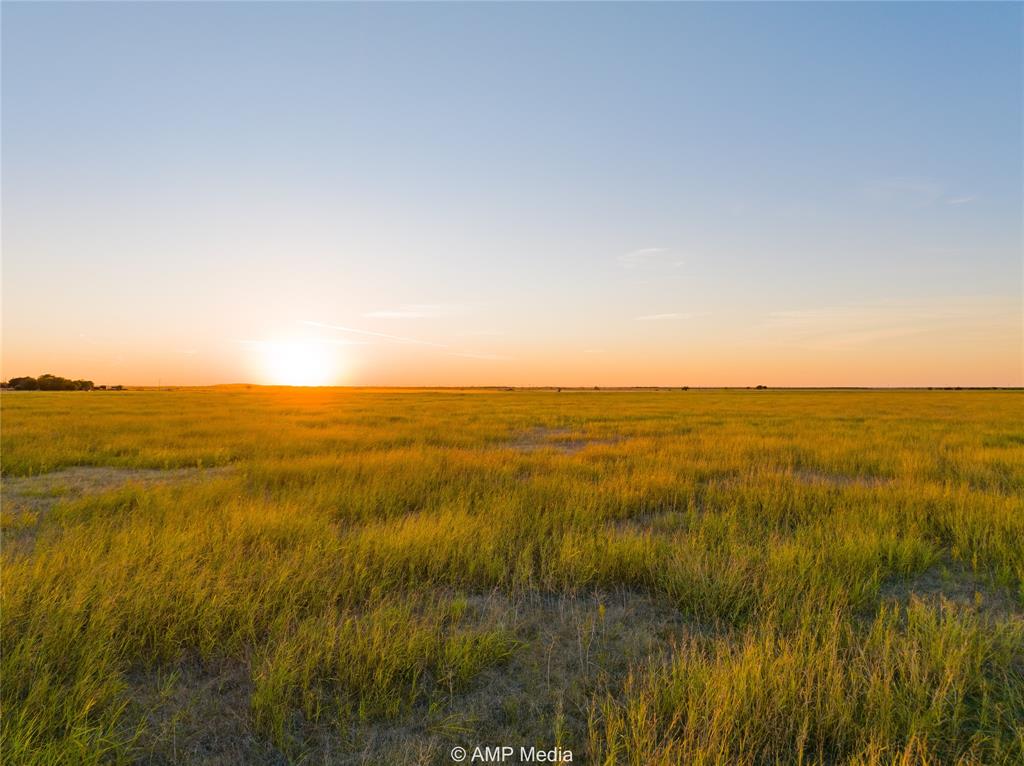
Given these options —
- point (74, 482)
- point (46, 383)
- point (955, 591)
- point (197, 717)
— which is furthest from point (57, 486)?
point (46, 383)

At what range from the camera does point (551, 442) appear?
15.1 metres

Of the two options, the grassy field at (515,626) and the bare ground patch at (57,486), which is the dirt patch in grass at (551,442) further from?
the bare ground patch at (57,486)

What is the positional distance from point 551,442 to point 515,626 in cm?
1172

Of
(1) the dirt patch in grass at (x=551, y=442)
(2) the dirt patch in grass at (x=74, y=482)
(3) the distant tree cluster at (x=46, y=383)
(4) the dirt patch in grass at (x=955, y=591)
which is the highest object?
(3) the distant tree cluster at (x=46, y=383)

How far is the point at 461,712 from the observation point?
2.62 meters

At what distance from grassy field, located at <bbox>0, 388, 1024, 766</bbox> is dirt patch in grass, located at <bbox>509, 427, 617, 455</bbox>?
589 cm

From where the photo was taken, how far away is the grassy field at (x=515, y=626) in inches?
94.2

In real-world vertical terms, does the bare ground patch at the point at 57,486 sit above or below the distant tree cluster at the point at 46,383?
below

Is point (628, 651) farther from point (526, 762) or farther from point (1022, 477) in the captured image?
point (1022, 477)

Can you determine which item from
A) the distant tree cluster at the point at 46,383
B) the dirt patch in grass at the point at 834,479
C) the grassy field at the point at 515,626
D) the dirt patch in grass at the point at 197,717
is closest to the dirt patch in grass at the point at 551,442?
the dirt patch in grass at the point at 834,479

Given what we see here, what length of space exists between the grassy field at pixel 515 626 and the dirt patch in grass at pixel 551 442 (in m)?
5.89

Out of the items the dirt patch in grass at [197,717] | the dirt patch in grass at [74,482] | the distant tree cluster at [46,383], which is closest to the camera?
the dirt patch in grass at [197,717]

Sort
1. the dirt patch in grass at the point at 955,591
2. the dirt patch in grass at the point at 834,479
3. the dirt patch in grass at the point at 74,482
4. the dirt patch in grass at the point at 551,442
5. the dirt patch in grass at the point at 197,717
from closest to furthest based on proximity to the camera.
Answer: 1. the dirt patch in grass at the point at 197,717
2. the dirt patch in grass at the point at 955,591
3. the dirt patch in grass at the point at 74,482
4. the dirt patch in grass at the point at 834,479
5. the dirt patch in grass at the point at 551,442

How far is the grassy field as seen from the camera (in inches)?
94.2
